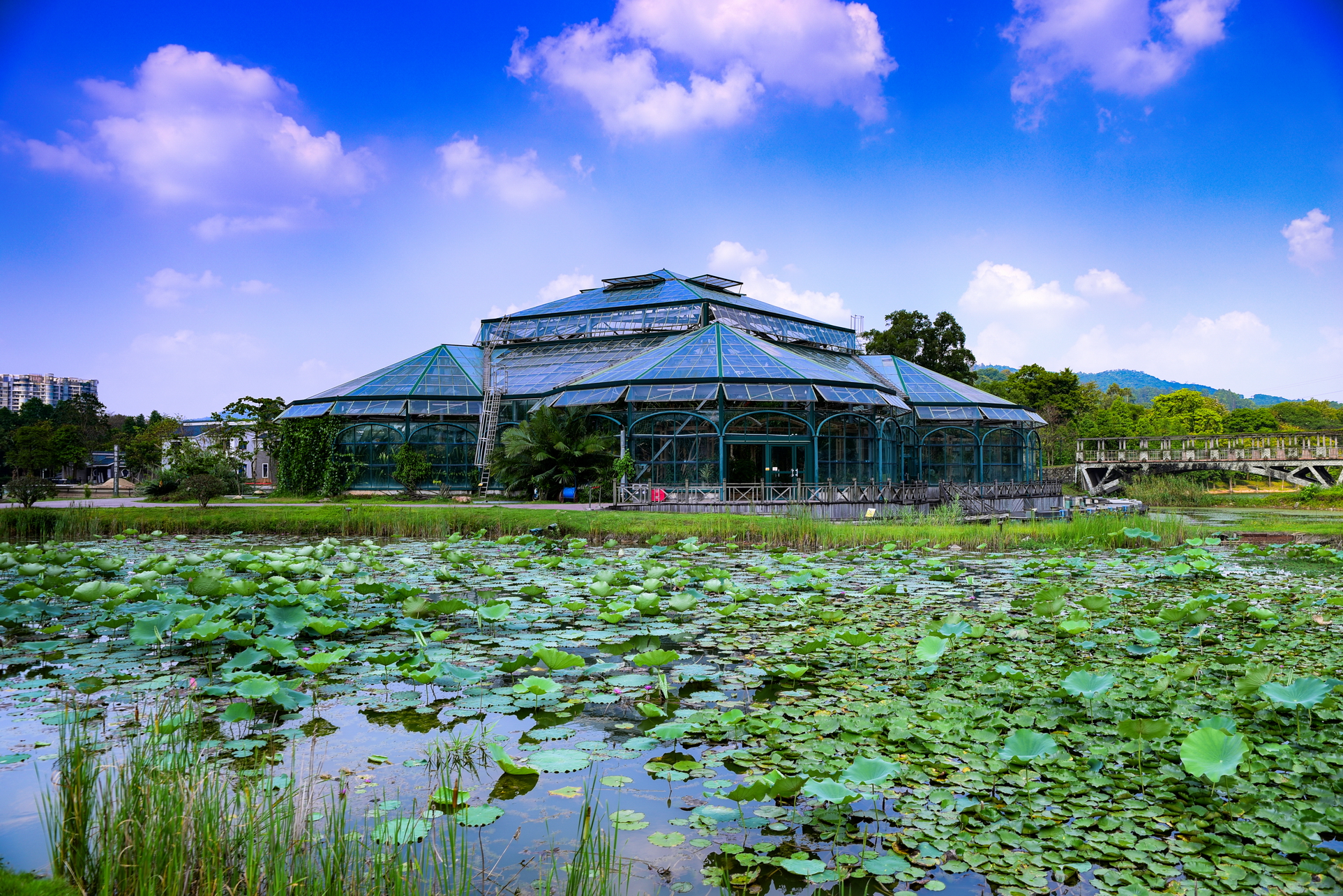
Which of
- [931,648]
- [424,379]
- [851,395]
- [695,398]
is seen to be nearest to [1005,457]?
[851,395]

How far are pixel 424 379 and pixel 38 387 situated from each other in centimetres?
11663

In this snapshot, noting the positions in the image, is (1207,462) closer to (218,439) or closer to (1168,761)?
(1168,761)

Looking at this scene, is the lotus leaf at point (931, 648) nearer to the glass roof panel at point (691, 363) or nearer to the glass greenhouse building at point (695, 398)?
the glass greenhouse building at point (695, 398)

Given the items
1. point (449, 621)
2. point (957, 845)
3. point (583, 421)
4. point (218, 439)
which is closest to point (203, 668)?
point (449, 621)

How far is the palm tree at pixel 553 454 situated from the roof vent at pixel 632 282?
1065 cm

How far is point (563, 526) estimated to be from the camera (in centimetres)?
1789

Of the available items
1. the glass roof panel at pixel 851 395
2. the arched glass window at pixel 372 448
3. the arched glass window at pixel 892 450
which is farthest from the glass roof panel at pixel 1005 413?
the arched glass window at pixel 372 448

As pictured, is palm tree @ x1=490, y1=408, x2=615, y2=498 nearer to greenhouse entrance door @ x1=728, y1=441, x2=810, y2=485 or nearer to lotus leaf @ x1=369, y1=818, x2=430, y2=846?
greenhouse entrance door @ x1=728, y1=441, x2=810, y2=485

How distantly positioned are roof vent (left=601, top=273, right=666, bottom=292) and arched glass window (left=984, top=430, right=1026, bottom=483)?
14.9 m

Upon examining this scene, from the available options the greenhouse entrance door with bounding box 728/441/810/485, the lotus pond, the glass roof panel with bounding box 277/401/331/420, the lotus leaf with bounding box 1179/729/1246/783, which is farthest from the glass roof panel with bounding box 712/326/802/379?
the lotus leaf with bounding box 1179/729/1246/783

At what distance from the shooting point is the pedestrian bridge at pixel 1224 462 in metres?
37.7

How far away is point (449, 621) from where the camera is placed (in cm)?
838

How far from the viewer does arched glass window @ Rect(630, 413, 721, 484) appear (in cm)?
2534

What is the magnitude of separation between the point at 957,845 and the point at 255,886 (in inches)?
112
